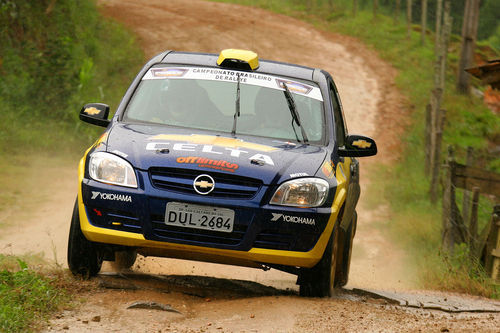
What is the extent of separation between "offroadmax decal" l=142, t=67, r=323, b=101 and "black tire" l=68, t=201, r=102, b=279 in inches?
62.4

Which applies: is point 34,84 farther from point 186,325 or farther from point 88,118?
point 186,325

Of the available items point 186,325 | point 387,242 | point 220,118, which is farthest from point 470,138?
point 186,325

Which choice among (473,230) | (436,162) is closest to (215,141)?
(473,230)

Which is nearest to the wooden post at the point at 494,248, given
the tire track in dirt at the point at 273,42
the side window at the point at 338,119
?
the side window at the point at 338,119

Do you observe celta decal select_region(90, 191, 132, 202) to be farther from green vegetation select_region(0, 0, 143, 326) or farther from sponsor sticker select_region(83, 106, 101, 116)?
green vegetation select_region(0, 0, 143, 326)

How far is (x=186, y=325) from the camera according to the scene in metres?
5.11

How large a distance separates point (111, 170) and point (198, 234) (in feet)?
2.43

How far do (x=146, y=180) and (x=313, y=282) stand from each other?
1478 millimetres

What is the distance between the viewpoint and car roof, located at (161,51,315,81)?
7.12m

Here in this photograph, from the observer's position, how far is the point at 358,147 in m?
6.71

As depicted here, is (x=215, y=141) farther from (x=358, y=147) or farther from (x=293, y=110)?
(x=358, y=147)

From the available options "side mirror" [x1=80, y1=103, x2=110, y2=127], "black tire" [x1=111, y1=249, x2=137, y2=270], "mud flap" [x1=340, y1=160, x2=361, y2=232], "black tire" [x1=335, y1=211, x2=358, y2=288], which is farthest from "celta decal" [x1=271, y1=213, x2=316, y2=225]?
"black tire" [x1=111, y1=249, x2=137, y2=270]

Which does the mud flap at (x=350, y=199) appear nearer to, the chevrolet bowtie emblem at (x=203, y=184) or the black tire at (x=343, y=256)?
the black tire at (x=343, y=256)

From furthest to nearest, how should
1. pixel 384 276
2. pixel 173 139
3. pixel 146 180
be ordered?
1. pixel 384 276
2. pixel 173 139
3. pixel 146 180
